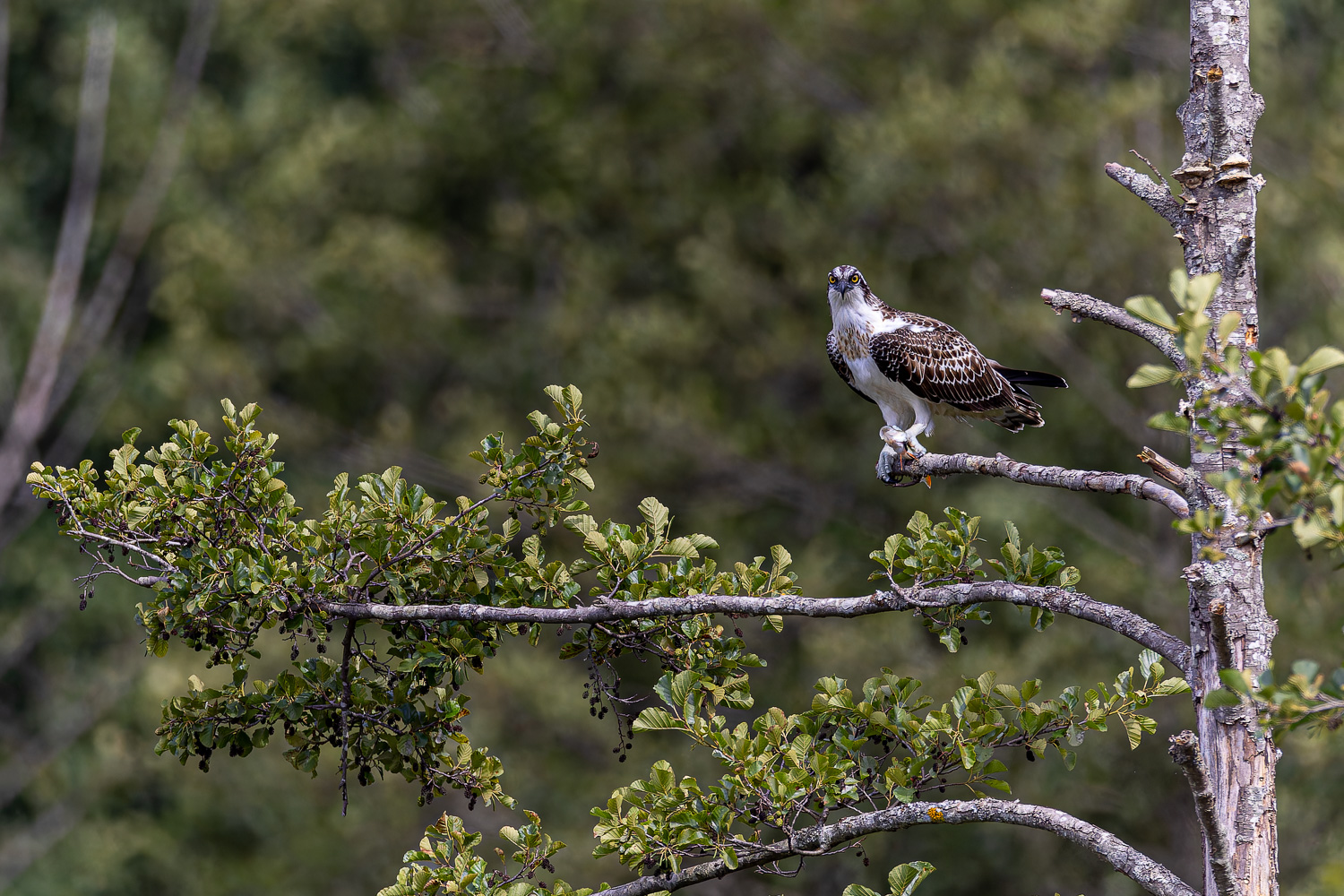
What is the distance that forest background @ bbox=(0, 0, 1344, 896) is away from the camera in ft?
42.2

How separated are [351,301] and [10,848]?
30.8 ft

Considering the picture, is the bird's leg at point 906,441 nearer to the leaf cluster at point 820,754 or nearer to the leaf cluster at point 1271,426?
the leaf cluster at point 820,754

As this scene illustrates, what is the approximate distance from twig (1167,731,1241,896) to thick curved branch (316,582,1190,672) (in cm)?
64

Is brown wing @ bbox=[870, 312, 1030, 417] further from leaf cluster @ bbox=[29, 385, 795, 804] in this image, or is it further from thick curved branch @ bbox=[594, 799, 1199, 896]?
thick curved branch @ bbox=[594, 799, 1199, 896]

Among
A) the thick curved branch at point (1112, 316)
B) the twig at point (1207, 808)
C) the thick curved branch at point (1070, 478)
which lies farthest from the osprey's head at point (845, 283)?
the twig at point (1207, 808)

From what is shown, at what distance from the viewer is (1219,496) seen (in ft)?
12.2

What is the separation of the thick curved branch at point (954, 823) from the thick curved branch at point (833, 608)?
0.54m

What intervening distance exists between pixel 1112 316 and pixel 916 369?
8.37ft

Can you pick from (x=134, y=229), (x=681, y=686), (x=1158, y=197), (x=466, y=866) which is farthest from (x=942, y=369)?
(x=134, y=229)

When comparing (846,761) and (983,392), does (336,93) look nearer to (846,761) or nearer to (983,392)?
(983,392)

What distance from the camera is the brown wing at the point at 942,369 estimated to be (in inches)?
258

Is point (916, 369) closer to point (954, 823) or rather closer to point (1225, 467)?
point (1225, 467)

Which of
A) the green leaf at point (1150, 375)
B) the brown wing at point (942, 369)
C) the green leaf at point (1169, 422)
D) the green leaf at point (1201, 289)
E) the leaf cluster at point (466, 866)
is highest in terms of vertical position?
the brown wing at point (942, 369)

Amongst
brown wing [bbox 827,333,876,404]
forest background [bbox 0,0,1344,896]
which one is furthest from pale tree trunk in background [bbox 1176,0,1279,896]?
forest background [bbox 0,0,1344,896]
